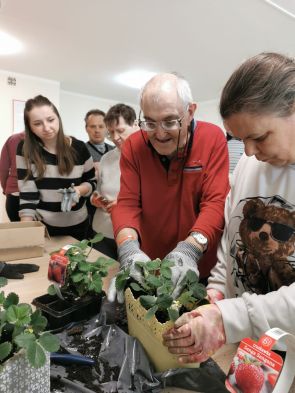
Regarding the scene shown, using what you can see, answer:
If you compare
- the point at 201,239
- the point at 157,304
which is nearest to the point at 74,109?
the point at 201,239

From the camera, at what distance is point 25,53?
435 cm

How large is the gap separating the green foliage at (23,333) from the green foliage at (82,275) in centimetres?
33

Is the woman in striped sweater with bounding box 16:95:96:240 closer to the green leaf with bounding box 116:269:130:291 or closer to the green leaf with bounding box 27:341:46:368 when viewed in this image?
the green leaf with bounding box 116:269:130:291

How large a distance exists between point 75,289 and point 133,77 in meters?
5.08

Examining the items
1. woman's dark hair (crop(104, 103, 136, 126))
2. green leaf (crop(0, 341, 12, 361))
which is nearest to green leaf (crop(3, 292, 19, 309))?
green leaf (crop(0, 341, 12, 361))

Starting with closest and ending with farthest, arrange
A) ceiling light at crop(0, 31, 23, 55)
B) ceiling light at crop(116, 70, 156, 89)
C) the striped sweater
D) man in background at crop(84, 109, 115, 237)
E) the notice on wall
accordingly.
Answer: the striped sweater
man in background at crop(84, 109, 115, 237)
ceiling light at crop(0, 31, 23, 55)
ceiling light at crop(116, 70, 156, 89)
the notice on wall

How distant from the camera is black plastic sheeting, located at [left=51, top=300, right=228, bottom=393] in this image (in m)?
0.66

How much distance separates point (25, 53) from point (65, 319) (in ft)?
14.8

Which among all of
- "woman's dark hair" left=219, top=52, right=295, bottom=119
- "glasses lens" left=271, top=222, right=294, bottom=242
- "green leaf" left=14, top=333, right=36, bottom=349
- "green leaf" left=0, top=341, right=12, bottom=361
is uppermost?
"woman's dark hair" left=219, top=52, right=295, bottom=119

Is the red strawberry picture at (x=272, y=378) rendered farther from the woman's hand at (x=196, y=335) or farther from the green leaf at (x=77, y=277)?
the green leaf at (x=77, y=277)

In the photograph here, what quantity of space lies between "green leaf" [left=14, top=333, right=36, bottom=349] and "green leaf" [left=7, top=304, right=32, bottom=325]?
0.13 ft

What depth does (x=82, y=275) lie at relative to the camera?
95cm

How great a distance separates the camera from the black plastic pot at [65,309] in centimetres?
87

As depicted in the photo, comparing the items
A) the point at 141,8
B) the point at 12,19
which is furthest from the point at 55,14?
the point at 141,8
